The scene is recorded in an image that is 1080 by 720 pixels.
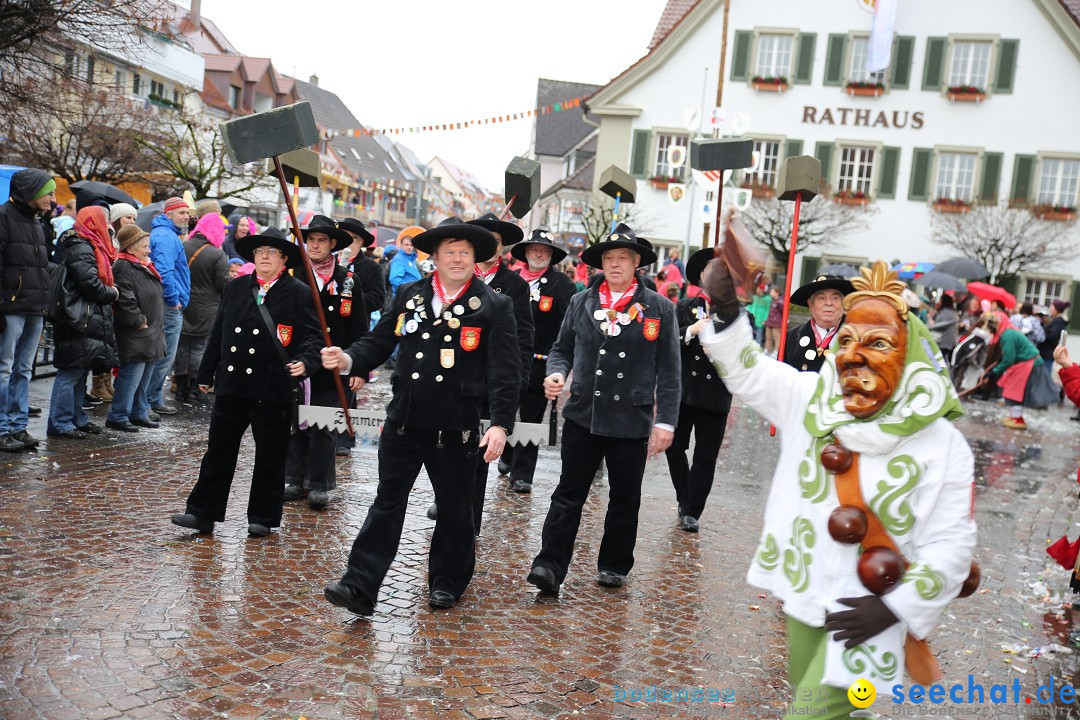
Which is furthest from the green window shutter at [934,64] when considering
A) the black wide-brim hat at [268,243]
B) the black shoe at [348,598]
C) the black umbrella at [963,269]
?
the black shoe at [348,598]

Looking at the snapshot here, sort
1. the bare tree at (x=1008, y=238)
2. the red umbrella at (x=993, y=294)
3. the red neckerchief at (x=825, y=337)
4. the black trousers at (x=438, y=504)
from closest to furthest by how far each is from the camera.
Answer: the black trousers at (x=438, y=504), the red neckerchief at (x=825, y=337), the red umbrella at (x=993, y=294), the bare tree at (x=1008, y=238)

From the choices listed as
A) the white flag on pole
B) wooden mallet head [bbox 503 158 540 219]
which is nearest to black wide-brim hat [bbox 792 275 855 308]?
wooden mallet head [bbox 503 158 540 219]

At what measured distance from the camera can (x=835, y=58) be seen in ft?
103

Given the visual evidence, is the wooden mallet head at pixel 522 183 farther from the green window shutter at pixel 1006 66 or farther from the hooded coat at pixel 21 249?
the green window shutter at pixel 1006 66

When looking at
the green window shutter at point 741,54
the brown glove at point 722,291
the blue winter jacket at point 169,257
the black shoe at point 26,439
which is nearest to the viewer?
the brown glove at point 722,291

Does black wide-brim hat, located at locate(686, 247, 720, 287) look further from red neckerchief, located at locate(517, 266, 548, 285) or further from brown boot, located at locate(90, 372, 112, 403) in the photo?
brown boot, located at locate(90, 372, 112, 403)

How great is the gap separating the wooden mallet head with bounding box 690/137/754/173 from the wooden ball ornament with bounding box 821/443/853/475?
3.37 metres

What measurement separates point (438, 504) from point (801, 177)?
10.4ft

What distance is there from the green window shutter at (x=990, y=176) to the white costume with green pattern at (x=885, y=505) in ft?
98.2

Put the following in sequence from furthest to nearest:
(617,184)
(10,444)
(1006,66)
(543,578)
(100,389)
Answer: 1. (1006,66)
2. (100,389)
3. (617,184)
4. (10,444)
5. (543,578)

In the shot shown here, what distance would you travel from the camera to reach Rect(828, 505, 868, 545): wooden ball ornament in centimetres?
330

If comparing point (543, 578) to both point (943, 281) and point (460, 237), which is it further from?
point (943, 281)

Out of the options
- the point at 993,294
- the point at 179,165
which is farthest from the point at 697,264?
the point at 179,165

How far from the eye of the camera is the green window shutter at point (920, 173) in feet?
102
